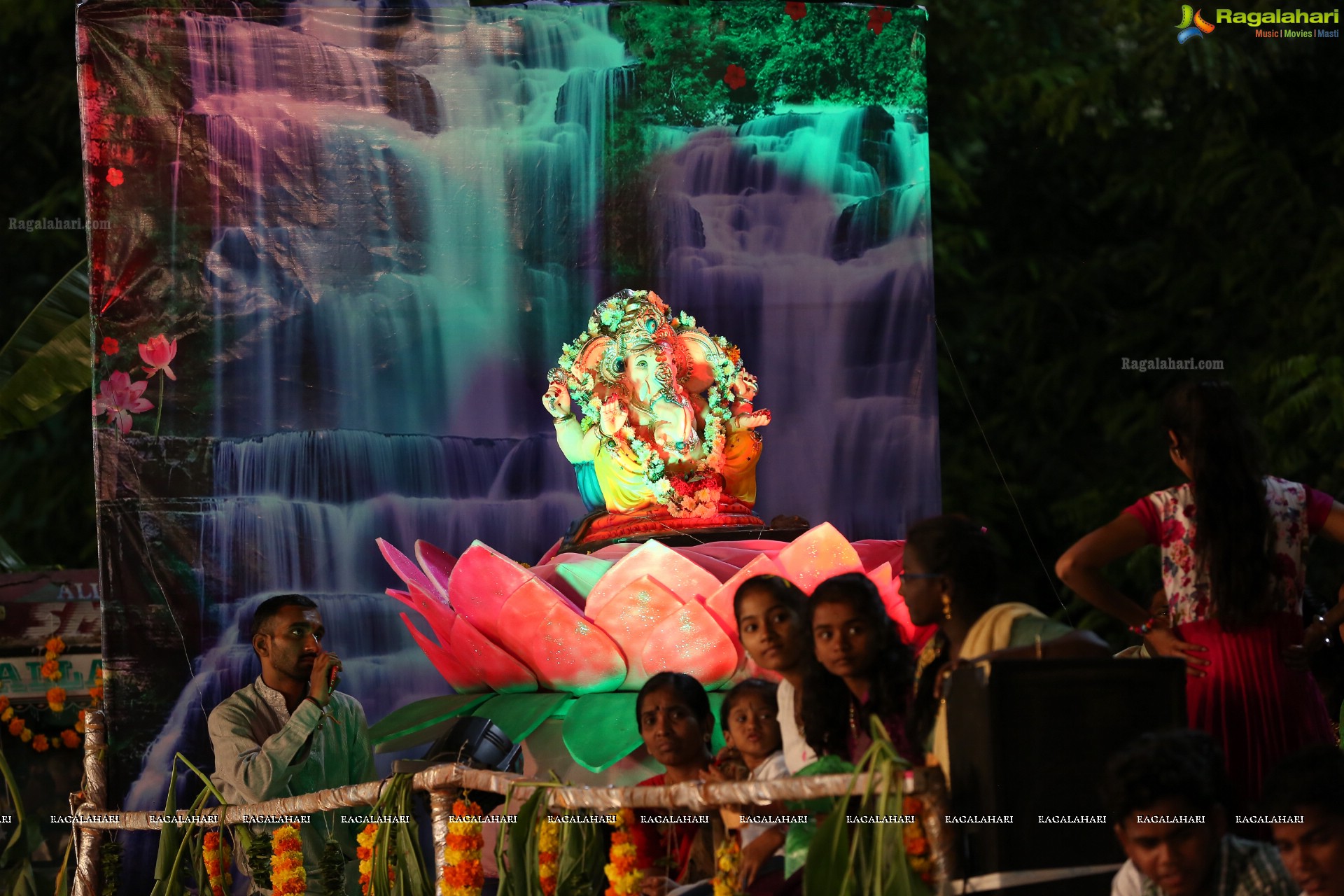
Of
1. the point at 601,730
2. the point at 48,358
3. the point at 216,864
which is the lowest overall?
the point at 216,864

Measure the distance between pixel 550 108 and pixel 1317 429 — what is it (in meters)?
3.84

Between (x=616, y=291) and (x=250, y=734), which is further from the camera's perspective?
(x=616, y=291)

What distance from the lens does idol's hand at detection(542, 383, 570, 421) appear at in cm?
413

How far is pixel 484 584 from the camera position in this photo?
3619 millimetres

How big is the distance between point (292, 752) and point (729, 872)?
4.52 ft

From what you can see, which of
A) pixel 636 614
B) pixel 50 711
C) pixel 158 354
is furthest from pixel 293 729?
pixel 50 711

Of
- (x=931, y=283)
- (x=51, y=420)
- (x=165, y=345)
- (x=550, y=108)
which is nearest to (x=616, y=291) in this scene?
(x=550, y=108)

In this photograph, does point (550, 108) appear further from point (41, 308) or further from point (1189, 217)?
point (1189, 217)

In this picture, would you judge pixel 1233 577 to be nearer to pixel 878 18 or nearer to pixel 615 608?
pixel 615 608

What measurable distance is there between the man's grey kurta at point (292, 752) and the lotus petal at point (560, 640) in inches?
17.9

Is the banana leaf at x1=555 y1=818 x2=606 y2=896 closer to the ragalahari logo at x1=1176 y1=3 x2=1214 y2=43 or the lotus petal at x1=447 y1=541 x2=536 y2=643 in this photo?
the lotus petal at x1=447 y1=541 x2=536 y2=643

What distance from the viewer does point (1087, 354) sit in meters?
7.29

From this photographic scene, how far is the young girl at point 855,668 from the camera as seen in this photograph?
2.35 metres

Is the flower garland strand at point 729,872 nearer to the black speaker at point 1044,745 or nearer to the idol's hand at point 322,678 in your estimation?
the black speaker at point 1044,745
